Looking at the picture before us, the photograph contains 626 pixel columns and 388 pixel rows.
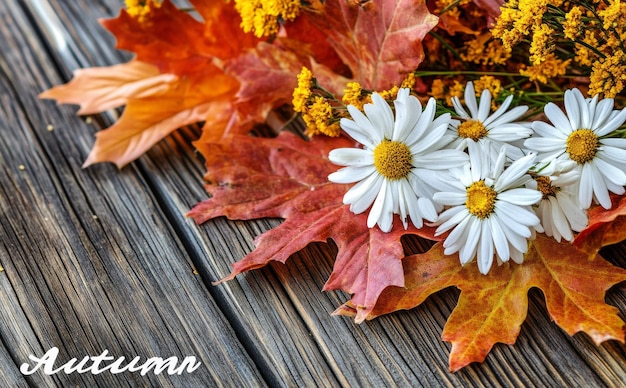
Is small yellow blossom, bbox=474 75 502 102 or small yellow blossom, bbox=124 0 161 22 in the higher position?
small yellow blossom, bbox=124 0 161 22

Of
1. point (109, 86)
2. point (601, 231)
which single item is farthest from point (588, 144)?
point (109, 86)

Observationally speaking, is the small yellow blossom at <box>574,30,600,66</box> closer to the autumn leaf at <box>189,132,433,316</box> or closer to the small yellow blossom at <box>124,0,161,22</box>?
the autumn leaf at <box>189,132,433,316</box>

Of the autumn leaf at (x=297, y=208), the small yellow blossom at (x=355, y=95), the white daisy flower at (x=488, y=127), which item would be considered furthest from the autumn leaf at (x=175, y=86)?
the white daisy flower at (x=488, y=127)

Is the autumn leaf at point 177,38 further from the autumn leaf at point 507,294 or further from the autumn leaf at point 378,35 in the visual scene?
the autumn leaf at point 507,294

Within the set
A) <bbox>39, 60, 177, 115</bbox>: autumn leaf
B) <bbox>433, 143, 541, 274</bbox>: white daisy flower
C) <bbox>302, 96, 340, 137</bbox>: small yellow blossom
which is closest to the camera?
<bbox>433, 143, 541, 274</bbox>: white daisy flower

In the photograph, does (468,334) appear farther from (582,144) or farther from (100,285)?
(100,285)

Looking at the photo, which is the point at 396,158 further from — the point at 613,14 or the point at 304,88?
the point at 613,14

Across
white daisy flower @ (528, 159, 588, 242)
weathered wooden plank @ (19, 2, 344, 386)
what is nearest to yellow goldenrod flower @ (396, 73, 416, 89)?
white daisy flower @ (528, 159, 588, 242)

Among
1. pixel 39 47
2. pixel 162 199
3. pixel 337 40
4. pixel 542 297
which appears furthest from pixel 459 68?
pixel 39 47
